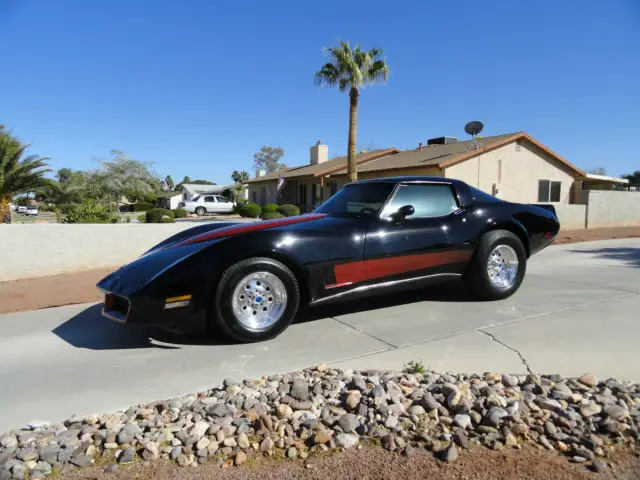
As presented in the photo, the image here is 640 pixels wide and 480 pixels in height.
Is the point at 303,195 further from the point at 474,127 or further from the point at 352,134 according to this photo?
the point at 474,127

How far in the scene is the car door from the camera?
4.50 metres

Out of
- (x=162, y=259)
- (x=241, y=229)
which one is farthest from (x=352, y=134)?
(x=162, y=259)

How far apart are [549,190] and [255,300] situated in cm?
2088

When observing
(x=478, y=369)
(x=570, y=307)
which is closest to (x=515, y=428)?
(x=478, y=369)

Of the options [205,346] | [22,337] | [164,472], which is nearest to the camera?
[164,472]

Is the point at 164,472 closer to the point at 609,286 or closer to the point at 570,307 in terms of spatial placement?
the point at 570,307

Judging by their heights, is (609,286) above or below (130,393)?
above

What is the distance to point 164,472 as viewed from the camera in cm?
224

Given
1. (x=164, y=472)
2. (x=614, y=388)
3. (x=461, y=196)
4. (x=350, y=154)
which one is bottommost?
(x=164, y=472)

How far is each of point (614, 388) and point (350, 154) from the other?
18398mm

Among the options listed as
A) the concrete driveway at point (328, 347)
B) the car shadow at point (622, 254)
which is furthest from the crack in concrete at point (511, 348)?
the car shadow at point (622, 254)

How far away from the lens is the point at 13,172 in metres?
13.4

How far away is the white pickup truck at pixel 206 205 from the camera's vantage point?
36.8m

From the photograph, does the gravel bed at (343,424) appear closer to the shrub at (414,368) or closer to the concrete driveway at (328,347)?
the shrub at (414,368)
